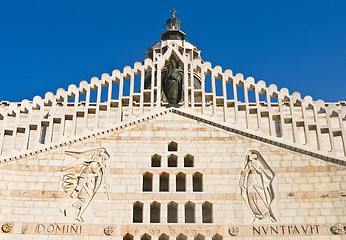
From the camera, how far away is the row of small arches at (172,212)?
15492 mm

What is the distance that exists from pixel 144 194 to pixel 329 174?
17.3ft

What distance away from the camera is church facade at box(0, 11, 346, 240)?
49.3 ft

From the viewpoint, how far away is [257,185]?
1565cm

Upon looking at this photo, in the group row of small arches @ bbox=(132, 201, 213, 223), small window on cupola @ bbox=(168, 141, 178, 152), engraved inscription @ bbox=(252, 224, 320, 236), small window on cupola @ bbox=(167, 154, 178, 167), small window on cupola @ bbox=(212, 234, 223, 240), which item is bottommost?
small window on cupola @ bbox=(212, 234, 223, 240)

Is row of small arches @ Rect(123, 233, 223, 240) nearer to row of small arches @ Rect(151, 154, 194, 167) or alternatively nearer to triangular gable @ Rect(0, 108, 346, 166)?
row of small arches @ Rect(151, 154, 194, 167)

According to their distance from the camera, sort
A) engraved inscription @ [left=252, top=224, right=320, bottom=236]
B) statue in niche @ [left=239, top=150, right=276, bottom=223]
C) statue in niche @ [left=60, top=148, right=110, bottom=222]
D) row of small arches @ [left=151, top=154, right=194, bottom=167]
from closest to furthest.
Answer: engraved inscription @ [left=252, top=224, right=320, bottom=236] < statue in niche @ [left=239, top=150, right=276, bottom=223] < statue in niche @ [left=60, top=148, right=110, bottom=222] < row of small arches @ [left=151, top=154, right=194, bottom=167]

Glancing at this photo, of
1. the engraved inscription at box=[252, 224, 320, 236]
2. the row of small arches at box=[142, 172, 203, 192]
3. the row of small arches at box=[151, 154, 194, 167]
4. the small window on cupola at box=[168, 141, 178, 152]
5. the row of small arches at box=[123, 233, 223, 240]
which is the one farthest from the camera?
the small window on cupola at box=[168, 141, 178, 152]

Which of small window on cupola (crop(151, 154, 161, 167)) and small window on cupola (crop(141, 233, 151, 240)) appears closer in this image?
small window on cupola (crop(141, 233, 151, 240))

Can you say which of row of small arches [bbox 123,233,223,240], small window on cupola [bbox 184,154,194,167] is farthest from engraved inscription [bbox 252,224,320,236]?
small window on cupola [bbox 184,154,194,167]

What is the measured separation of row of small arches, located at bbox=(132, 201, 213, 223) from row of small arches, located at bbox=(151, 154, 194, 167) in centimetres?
133

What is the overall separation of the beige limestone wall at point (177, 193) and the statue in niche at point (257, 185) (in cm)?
15

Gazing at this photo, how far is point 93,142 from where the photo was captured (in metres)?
16.6

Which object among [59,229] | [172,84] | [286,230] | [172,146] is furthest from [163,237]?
[172,84]

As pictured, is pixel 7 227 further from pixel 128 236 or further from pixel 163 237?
pixel 163 237
